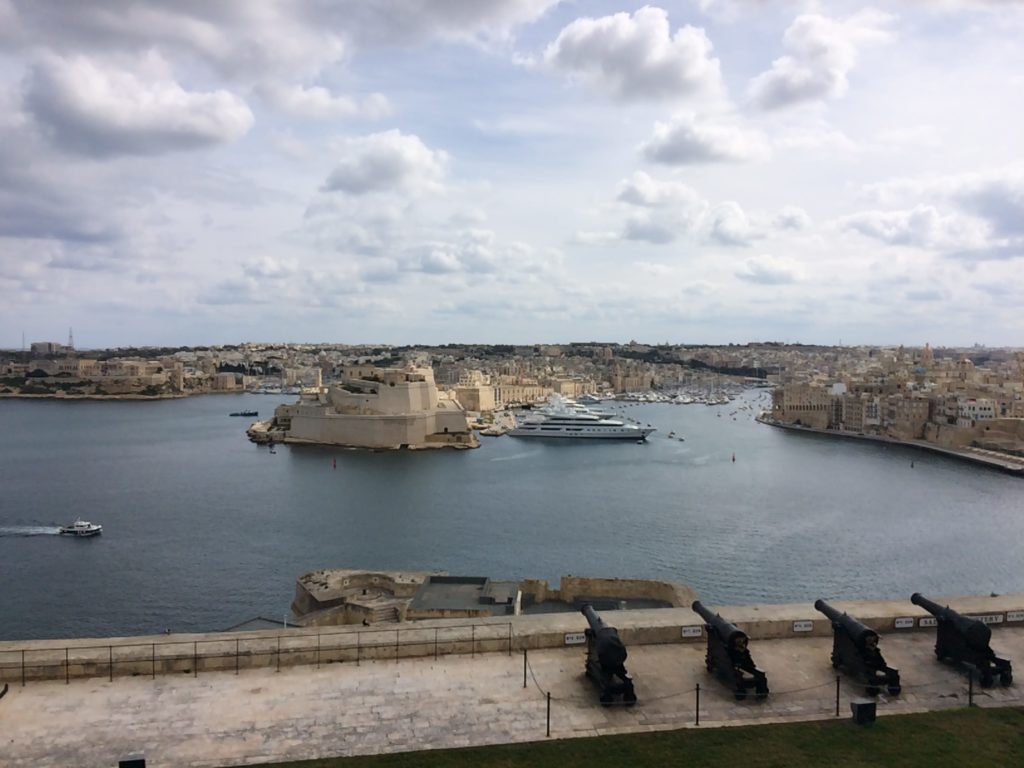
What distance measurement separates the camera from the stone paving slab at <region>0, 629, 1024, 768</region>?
393 cm

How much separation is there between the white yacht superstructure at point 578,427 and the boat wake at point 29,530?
24523 millimetres

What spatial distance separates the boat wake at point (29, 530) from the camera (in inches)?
685

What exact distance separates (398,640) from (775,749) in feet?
8.01

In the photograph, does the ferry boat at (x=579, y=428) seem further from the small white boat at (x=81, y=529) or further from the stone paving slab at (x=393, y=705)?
the stone paving slab at (x=393, y=705)

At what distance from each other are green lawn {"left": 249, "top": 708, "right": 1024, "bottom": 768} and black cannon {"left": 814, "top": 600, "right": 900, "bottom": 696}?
0.40 meters

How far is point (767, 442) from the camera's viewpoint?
37.1 meters

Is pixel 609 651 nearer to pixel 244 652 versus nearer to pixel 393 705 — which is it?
pixel 393 705

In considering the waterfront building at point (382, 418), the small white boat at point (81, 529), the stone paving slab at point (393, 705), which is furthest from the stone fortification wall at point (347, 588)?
the waterfront building at point (382, 418)

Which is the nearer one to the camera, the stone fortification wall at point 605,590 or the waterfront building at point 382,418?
the stone fortification wall at point 605,590

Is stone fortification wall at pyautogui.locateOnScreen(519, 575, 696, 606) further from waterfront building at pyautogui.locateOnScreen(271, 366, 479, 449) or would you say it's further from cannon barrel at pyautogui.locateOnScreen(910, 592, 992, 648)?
waterfront building at pyautogui.locateOnScreen(271, 366, 479, 449)

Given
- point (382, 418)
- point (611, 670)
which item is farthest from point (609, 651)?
point (382, 418)

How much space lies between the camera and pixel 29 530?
17.7m

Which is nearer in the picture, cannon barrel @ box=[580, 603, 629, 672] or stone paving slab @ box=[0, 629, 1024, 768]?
stone paving slab @ box=[0, 629, 1024, 768]

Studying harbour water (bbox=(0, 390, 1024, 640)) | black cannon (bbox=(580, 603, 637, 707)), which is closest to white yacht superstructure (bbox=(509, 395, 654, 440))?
harbour water (bbox=(0, 390, 1024, 640))
